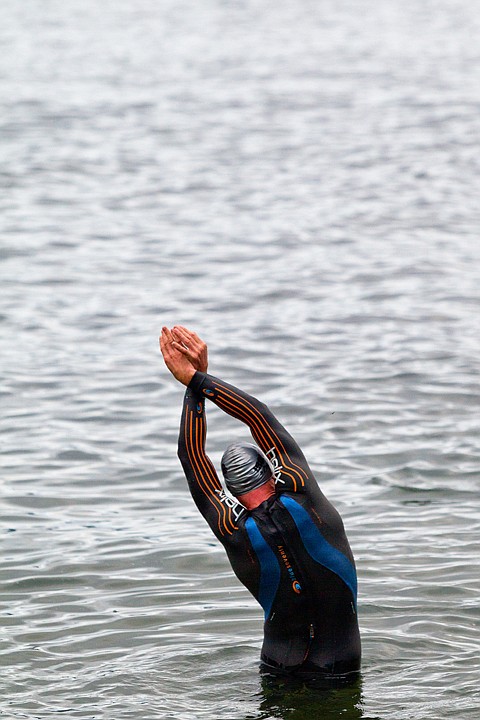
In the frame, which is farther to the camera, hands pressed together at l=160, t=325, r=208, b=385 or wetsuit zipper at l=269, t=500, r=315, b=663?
hands pressed together at l=160, t=325, r=208, b=385

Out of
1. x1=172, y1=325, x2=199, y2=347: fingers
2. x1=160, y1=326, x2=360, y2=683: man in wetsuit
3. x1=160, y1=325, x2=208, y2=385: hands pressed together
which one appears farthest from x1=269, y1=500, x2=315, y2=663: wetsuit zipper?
x1=172, y1=325, x2=199, y2=347: fingers

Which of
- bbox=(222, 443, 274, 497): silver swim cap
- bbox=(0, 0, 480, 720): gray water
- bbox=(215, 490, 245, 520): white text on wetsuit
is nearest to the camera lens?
bbox=(222, 443, 274, 497): silver swim cap

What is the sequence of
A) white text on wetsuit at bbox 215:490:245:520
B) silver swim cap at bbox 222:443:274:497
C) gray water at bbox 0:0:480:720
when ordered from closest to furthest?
1. silver swim cap at bbox 222:443:274:497
2. white text on wetsuit at bbox 215:490:245:520
3. gray water at bbox 0:0:480:720

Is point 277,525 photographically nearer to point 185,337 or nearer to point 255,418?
point 255,418

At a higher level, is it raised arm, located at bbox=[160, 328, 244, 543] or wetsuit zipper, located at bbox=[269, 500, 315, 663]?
raised arm, located at bbox=[160, 328, 244, 543]

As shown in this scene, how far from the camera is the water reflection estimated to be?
276 inches

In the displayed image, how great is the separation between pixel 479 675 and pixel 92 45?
112 ft

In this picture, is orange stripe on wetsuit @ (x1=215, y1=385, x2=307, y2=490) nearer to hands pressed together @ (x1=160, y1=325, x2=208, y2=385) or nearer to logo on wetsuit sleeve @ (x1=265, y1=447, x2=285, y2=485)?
logo on wetsuit sleeve @ (x1=265, y1=447, x2=285, y2=485)

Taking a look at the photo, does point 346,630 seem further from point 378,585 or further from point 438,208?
point 438,208

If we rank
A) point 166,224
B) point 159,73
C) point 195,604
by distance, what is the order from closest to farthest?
point 195,604, point 166,224, point 159,73

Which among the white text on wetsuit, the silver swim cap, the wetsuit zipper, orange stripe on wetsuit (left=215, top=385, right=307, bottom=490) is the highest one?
orange stripe on wetsuit (left=215, top=385, right=307, bottom=490)

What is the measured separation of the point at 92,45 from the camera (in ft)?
129

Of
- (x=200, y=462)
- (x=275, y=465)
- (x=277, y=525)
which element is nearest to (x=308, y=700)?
(x=277, y=525)

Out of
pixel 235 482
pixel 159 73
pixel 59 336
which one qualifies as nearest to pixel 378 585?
pixel 235 482
